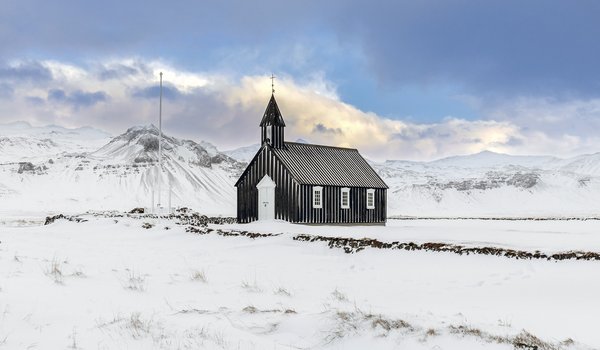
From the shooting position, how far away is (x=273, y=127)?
39344 mm

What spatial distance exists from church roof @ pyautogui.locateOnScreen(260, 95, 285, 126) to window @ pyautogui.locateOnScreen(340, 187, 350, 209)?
6.49 meters

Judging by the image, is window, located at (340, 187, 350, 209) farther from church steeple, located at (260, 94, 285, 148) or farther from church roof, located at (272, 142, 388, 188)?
church steeple, located at (260, 94, 285, 148)

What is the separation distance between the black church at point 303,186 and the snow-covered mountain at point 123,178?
136 ft

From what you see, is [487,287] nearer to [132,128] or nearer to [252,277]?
[252,277]

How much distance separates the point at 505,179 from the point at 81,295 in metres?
125

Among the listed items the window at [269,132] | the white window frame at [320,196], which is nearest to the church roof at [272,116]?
the window at [269,132]

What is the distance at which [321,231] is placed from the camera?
2833 centimetres

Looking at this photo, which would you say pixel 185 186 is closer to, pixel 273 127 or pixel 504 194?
pixel 504 194

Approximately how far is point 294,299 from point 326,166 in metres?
27.9

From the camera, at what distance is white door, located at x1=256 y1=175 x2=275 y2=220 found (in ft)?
124

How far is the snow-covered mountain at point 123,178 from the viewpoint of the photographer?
8856 cm

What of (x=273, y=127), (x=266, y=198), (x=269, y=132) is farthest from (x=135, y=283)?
(x=273, y=127)

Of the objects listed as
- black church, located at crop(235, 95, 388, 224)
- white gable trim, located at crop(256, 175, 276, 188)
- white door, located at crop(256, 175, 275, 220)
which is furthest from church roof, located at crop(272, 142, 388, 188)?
white door, located at crop(256, 175, 275, 220)

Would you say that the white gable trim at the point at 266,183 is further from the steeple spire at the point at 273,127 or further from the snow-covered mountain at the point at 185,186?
the snow-covered mountain at the point at 185,186
